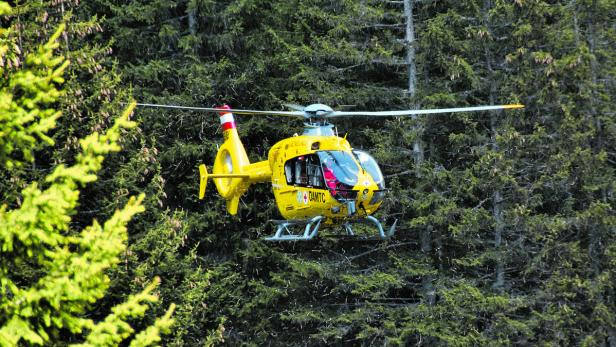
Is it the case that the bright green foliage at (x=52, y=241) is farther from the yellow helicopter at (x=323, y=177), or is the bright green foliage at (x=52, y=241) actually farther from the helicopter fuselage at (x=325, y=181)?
the helicopter fuselage at (x=325, y=181)

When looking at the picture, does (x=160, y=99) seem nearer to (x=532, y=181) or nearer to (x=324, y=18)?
(x=324, y=18)

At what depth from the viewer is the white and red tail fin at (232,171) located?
1736 centimetres

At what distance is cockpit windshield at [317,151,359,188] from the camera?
14.4 metres

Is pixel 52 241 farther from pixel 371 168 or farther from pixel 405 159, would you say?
pixel 405 159

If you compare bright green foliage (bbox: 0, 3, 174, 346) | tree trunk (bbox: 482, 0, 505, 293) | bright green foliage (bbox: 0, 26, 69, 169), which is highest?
bright green foliage (bbox: 0, 26, 69, 169)

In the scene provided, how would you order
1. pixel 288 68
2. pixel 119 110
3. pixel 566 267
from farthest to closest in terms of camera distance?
pixel 288 68 → pixel 566 267 → pixel 119 110

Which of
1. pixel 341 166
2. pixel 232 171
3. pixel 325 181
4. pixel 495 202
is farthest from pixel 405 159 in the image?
pixel 325 181

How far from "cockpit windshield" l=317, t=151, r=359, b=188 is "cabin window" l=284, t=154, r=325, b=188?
16 cm

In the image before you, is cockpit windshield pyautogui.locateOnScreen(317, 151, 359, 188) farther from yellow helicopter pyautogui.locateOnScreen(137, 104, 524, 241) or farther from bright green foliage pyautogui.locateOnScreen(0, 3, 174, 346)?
bright green foliage pyautogui.locateOnScreen(0, 3, 174, 346)

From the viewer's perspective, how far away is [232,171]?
18.2 metres

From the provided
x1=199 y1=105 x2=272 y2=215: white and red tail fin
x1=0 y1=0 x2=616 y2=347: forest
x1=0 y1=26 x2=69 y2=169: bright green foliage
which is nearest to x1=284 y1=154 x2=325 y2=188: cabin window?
x1=199 y1=105 x2=272 y2=215: white and red tail fin

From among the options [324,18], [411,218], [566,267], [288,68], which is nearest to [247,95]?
[288,68]

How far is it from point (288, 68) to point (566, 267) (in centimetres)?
840

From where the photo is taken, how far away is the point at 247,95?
23797mm
